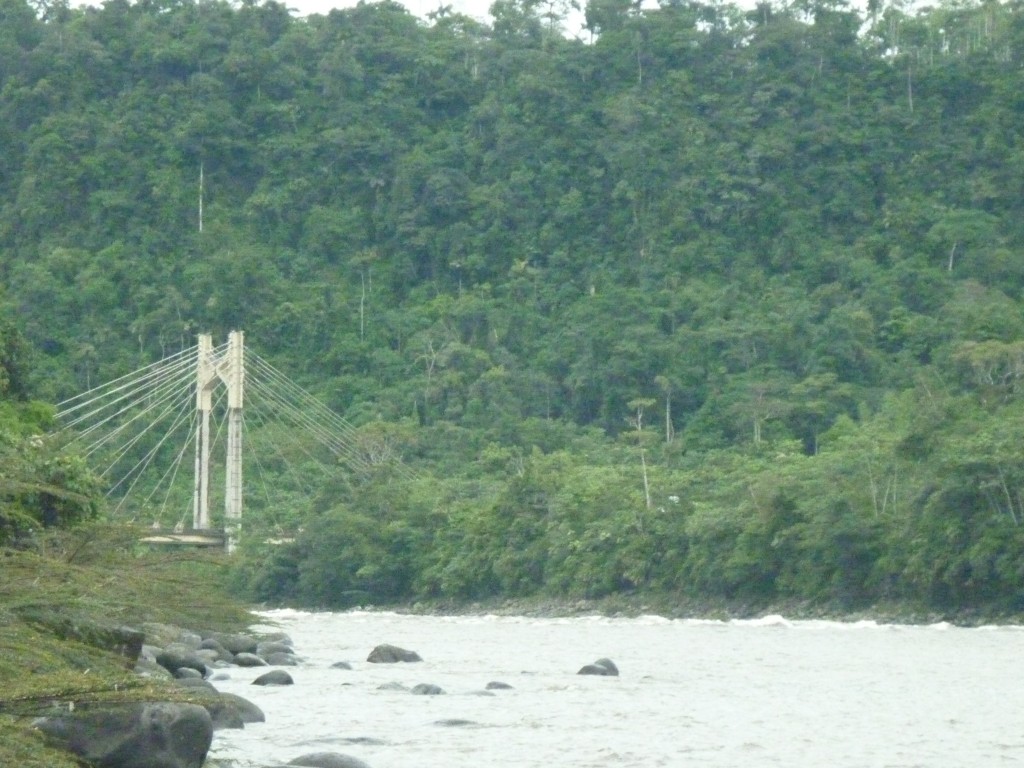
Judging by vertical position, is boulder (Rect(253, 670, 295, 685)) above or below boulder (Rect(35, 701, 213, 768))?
below

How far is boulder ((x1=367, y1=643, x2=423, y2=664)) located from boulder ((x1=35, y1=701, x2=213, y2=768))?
12.6 meters

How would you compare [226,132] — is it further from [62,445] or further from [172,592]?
[172,592]

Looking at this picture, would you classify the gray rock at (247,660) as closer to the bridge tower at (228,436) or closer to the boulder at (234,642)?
the boulder at (234,642)

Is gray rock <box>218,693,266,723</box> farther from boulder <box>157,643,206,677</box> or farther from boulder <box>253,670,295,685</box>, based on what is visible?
boulder <box>253,670,295,685</box>

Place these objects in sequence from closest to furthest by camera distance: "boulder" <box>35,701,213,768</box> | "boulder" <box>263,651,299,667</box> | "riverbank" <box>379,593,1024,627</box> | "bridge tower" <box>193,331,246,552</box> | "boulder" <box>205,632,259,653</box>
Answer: "boulder" <box>35,701,213,768</box> → "boulder" <box>263,651,299,667</box> → "boulder" <box>205,632,259,653</box> → "riverbank" <box>379,593,1024,627</box> → "bridge tower" <box>193,331,246,552</box>

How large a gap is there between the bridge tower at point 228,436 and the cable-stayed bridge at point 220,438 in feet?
0.12

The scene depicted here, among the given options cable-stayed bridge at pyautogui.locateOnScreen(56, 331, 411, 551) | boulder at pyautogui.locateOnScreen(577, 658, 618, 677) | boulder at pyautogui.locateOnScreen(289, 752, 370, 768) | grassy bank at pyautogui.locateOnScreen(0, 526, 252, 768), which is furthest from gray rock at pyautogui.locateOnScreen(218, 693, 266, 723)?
cable-stayed bridge at pyautogui.locateOnScreen(56, 331, 411, 551)

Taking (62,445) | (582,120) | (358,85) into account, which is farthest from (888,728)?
(358,85)

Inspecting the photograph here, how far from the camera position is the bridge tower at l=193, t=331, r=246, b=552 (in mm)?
43469

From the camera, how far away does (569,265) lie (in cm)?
7194

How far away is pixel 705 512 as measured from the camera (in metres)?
38.7

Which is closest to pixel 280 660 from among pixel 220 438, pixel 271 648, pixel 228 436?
pixel 271 648

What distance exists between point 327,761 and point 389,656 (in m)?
11.9

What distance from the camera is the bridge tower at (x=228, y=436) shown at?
43.5 meters
